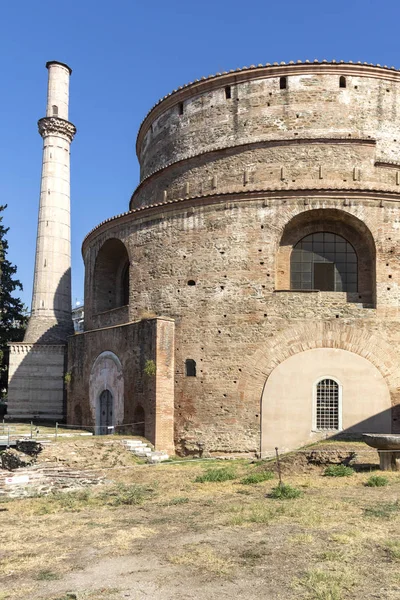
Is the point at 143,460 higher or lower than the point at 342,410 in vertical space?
lower

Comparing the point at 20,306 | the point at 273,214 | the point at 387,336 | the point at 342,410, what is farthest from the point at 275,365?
the point at 20,306

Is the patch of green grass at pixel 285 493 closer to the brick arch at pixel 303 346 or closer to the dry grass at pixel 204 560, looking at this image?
the dry grass at pixel 204 560

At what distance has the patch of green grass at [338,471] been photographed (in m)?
13.3

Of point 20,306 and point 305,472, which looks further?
point 20,306

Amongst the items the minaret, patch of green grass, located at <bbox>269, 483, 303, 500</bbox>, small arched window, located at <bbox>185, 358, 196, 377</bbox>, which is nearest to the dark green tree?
the minaret

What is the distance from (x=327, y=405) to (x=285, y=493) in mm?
6037

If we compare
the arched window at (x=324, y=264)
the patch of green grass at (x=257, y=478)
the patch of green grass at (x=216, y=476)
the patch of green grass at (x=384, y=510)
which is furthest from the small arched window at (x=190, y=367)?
the patch of green grass at (x=384, y=510)

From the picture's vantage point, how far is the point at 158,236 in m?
19.3

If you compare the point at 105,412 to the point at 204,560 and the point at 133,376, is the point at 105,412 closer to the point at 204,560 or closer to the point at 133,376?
the point at 133,376

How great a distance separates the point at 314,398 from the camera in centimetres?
1705

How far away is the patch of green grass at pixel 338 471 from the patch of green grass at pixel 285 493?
1.95m

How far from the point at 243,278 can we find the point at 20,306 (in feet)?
60.0

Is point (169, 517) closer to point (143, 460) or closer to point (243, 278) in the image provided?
point (143, 460)

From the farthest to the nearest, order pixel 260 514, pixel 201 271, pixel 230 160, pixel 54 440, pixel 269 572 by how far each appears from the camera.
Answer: pixel 230 160 → pixel 201 271 → pixel 54 440 → pixel 260 514 → pixel 269 572
